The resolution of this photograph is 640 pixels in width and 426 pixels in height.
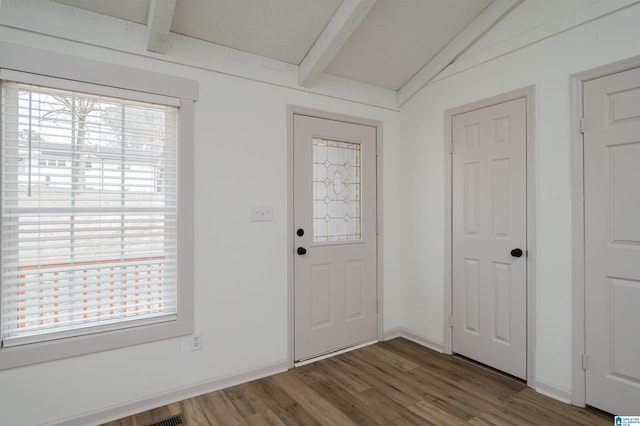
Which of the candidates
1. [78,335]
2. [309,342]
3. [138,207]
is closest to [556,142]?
[309,342]

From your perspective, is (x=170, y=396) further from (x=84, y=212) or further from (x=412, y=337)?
(x=412, y=337)

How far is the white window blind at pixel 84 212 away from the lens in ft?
6.00

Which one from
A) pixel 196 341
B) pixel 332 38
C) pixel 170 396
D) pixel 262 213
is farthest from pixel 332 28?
pixel 170 396

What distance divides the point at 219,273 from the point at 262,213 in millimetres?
546

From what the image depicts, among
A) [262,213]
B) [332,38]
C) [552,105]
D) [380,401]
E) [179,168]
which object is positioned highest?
[332,38]

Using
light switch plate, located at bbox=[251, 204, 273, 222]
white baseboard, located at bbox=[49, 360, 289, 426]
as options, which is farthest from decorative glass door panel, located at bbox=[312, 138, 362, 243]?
white baseboard, located at bbox=[49, 360, 289, 426]

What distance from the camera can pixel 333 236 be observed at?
300cm

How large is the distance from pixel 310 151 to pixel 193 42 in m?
1.16

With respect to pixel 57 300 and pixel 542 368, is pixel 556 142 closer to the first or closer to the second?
pixel 542 368

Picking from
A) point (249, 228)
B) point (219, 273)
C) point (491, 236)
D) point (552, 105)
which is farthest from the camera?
point (491, 236)

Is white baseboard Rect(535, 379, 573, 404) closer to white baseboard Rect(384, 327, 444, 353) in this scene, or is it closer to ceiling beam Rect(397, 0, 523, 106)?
white baseboard Rect(384, 327, 444, 353)

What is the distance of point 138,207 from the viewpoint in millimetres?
2137

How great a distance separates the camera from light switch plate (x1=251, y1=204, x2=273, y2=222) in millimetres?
2549

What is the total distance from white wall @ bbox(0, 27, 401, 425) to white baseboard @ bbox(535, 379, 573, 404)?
1856 millimetres
